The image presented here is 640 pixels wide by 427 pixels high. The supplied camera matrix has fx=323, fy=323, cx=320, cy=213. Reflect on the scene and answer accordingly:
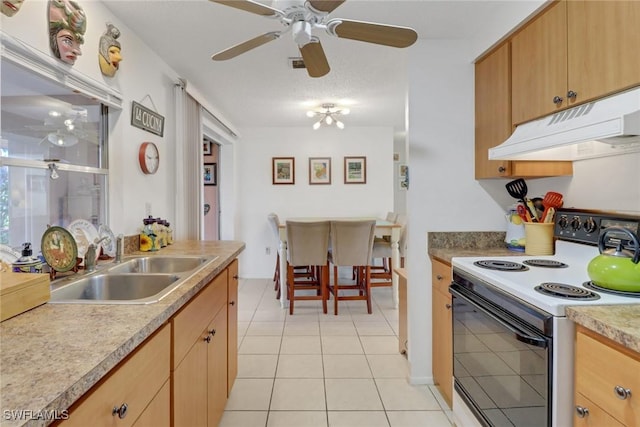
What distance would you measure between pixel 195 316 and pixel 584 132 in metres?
1.65

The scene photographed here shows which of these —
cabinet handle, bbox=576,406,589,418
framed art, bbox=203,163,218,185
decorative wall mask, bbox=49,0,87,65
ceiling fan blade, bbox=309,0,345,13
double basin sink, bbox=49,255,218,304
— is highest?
decorative wall mask, bbox=49,0,87,65

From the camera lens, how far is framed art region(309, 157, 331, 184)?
4805 millimetres

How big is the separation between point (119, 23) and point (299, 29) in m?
1.33

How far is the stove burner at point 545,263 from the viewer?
59.7 inches

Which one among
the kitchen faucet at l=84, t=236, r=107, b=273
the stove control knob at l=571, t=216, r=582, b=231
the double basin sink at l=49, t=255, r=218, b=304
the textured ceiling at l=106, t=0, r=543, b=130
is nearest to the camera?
the double basin sink at l=49, t=255, r=218, b=304

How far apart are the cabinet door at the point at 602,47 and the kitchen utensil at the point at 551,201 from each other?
0.65m

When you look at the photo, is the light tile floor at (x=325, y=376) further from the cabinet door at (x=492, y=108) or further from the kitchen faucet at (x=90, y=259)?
A: the cabinet door at (x=492, y=108)

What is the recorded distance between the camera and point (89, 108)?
182cm

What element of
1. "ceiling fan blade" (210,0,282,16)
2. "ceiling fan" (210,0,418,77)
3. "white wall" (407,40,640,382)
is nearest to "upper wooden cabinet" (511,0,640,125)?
"white wall" (407,40,640,382)

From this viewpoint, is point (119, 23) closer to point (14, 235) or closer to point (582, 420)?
point (14, 235)

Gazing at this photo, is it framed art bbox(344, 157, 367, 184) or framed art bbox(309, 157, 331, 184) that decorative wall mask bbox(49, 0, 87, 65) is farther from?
framed art bbox(344, 157, 367, 184)

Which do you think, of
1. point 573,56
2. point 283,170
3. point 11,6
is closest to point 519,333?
point 573,56

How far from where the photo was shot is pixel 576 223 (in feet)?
5.32

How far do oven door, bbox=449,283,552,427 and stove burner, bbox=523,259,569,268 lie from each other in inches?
14.2
